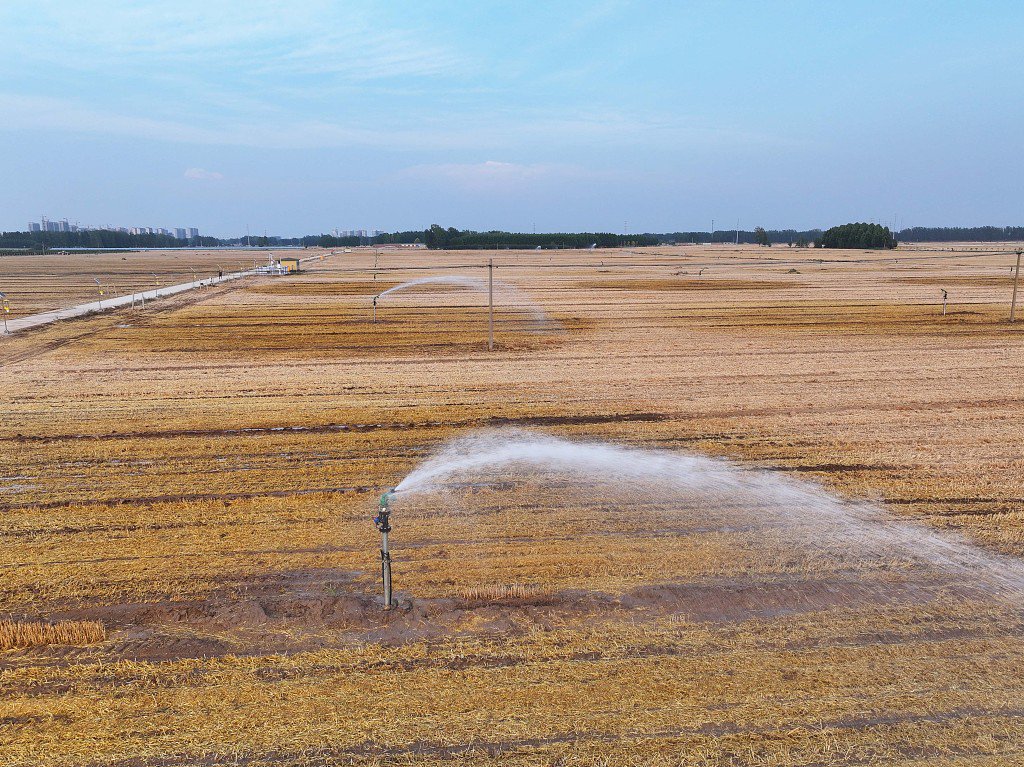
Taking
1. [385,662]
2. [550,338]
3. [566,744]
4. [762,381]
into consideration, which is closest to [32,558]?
[385,662]

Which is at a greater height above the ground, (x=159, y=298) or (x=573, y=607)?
(x=159, y=298)

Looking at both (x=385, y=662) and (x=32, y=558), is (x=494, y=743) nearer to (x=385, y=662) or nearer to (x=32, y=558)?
(x=385, y=662)

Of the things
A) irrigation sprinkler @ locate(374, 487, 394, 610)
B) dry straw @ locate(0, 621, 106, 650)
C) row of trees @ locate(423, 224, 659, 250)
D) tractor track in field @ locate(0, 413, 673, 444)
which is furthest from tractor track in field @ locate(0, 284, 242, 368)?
row of trees @ locate(423, 224, 659, 250)

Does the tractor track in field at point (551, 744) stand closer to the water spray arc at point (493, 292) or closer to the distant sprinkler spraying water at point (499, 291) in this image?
the water spray arc at point (493, 292)

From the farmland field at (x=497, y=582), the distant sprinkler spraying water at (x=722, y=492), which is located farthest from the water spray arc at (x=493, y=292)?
the distant sprinkler spraying water at (x=722, y=492)

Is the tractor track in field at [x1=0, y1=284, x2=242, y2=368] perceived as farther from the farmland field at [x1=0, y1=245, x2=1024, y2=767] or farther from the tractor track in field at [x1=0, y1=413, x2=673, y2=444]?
the tractor track in field at [x1=0, y1=413, x2=673, y2=444]

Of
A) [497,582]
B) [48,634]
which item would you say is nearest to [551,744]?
[497,582]

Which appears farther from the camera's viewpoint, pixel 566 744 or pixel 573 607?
pixel 573 607
